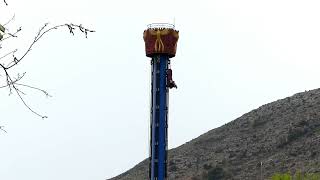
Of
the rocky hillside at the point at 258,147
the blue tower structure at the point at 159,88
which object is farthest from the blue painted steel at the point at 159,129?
the rocky hillside at the point at 258,147

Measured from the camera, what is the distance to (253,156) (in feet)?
355

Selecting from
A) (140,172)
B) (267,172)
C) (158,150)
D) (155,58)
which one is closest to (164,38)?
(155,58)

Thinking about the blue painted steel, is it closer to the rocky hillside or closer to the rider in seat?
the rider in seat

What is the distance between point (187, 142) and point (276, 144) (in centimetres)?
2930

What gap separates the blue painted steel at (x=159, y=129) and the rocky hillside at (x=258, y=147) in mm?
32585

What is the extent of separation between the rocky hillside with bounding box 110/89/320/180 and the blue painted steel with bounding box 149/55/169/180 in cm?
3258

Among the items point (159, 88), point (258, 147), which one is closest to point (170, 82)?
point (159, 88)

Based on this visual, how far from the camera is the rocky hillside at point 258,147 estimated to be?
99613mm

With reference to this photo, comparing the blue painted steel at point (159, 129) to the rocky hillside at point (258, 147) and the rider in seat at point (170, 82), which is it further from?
the rocky hillside at point (258, 147)

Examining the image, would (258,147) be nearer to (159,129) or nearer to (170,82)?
(170,82)

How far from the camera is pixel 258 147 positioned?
367 feet

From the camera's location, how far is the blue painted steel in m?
62.9

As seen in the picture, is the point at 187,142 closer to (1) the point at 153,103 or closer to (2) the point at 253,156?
(2) the point at 253,156

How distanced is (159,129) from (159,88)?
15.0ft
